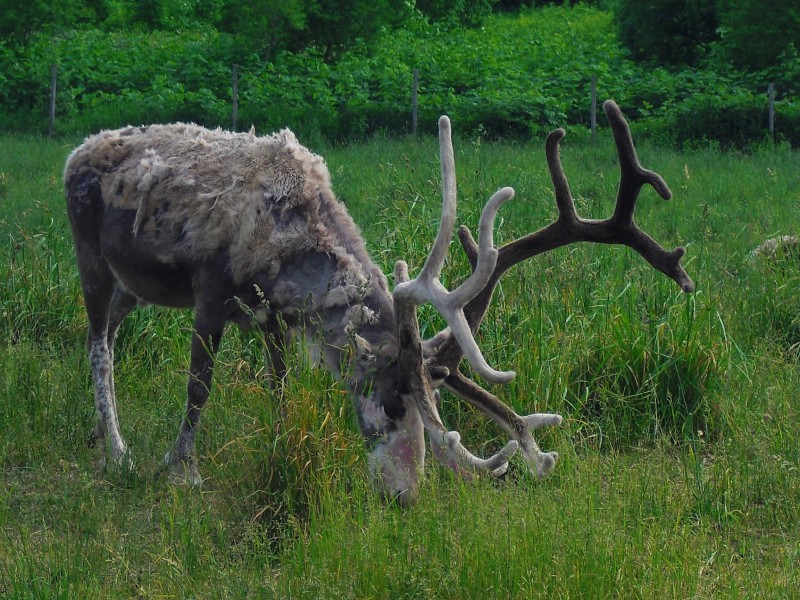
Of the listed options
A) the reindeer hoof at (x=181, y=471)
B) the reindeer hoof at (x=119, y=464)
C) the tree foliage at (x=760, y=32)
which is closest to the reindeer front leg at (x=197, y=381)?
the reindeer hoof at (x=181, y=471)

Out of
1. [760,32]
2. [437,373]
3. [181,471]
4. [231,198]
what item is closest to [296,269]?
[231,198]

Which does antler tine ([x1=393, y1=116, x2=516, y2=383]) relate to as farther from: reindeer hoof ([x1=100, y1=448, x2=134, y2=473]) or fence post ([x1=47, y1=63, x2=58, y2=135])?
fence post ([x1=47, y1=63, x2=58, y2=135])

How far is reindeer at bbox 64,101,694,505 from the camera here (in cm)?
520

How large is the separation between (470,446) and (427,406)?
1323 millimetres

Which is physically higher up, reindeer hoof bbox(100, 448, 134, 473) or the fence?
reindeer hoof bbox(100, 448, 134, 473)

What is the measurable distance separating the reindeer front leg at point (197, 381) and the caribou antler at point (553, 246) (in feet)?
4.05

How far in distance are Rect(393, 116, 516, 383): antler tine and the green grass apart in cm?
61

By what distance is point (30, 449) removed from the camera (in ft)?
21.0

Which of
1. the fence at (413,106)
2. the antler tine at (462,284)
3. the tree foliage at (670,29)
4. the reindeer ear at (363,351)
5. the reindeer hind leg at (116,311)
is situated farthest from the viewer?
the tree foliage at (670,29)

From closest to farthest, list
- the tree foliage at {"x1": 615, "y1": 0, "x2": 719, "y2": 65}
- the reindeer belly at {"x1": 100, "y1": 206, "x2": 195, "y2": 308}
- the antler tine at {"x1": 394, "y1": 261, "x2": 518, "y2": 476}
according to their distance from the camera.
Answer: the antler tine at {"x1": 394, "y1": 261, "x2": 518, "y2": 476}, the reindeer belly at {"x1": 100, "y1": 206, "x2": 195, "y2": 308}, the tree foliage at {"x1": 615, "y1": 0, "x2": 719, "y2": 65}

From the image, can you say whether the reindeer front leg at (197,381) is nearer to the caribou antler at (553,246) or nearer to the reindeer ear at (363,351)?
the reindeer ear at (363,351)

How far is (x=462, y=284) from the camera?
16.8 ft

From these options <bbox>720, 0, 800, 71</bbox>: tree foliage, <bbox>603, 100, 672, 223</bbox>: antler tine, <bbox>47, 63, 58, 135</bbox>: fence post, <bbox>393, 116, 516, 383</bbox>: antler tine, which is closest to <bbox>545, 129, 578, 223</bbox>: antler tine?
<bbox>603, 100, 672, 223</bbox>: antler tine

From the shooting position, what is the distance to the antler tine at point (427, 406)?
506 cm
